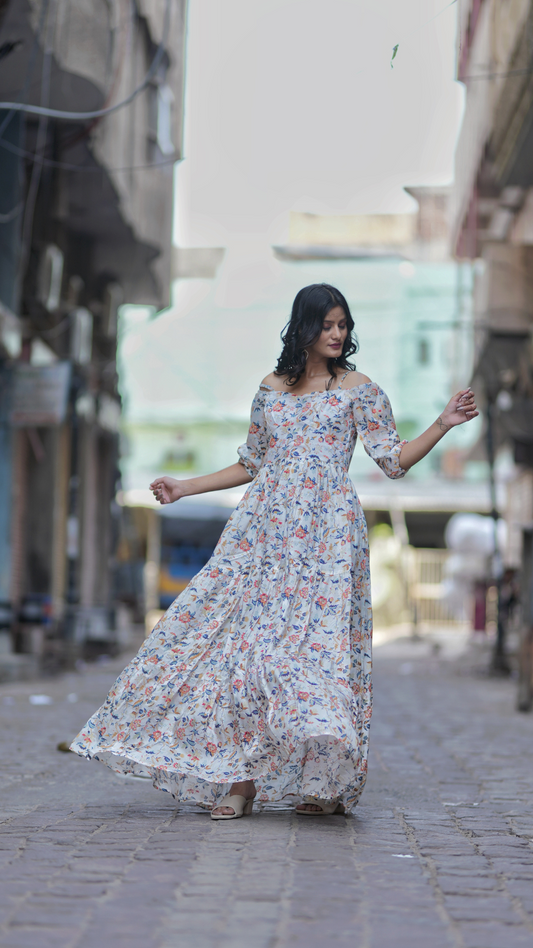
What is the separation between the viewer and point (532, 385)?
693 inches

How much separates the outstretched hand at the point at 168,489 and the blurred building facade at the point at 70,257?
5.72 m

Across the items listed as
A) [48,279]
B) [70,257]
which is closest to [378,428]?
[48,279]

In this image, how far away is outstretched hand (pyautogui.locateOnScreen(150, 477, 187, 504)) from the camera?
4.90 meters

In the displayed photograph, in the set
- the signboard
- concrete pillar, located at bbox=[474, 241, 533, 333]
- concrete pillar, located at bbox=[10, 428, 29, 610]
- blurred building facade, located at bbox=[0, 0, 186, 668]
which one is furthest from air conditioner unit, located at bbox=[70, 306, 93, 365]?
concrete pillar, located at bbox=[474, 241, 533, 333]

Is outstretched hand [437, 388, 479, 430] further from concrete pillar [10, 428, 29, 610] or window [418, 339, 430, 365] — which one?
window [418, 339, 430, 365]

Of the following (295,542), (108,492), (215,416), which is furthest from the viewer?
(215,416)

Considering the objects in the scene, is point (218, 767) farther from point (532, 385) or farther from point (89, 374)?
point (89, 374)

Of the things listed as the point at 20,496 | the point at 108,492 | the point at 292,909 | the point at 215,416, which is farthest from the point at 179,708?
the point at 215,416

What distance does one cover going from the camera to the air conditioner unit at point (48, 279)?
49.4ft

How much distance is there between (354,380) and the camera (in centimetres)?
493

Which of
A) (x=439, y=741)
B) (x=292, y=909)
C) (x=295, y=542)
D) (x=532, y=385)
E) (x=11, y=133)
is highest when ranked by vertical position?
(x=11, y=133)

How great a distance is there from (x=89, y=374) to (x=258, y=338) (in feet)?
64.5

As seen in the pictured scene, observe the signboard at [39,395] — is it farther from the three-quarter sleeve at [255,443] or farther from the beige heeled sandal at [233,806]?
the beige heeled sandal at [233,806]

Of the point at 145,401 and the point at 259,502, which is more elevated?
the point at 145,401
